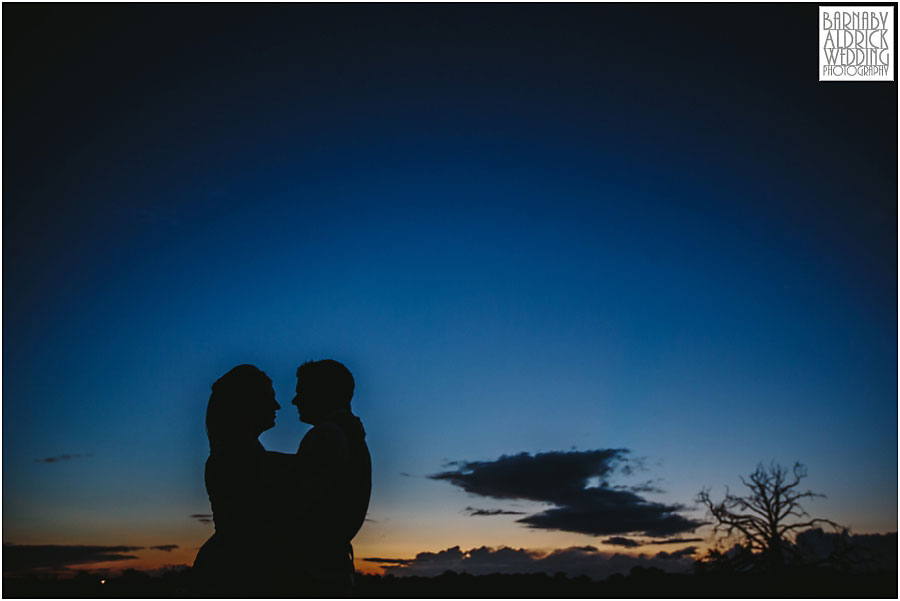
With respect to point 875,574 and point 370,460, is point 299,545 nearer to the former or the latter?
point 370,460

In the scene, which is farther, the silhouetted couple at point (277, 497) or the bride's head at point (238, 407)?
the bride's head at point (238, 407)

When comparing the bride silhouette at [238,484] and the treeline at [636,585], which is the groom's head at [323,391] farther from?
the treeline at [636,585]

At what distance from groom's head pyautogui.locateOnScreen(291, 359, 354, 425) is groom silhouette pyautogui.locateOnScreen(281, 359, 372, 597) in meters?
0.09

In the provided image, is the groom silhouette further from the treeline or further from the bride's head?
the treeline

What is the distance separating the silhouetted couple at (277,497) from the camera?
2.54 meters

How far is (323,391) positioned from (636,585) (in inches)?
1563

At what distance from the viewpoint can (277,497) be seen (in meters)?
2.65

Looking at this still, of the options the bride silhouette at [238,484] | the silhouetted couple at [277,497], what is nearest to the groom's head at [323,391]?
the silhouetted couple at [277,497]

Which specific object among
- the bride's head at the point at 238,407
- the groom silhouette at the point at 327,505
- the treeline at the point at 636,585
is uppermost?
the bride's head at the point at 238,407

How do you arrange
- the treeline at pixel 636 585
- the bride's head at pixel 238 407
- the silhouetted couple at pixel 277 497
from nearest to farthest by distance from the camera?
the silhouetted couple at pixel 277 497, the bride's head at pixel 238 407, the treeline at pixel 636 585

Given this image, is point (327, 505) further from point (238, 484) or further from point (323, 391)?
point (323, 391)

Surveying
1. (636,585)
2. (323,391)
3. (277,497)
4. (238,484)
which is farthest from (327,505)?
(636,585)

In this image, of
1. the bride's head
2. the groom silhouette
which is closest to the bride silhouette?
the bride's head

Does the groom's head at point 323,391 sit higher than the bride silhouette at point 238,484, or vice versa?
the groom's head at point 323,391
